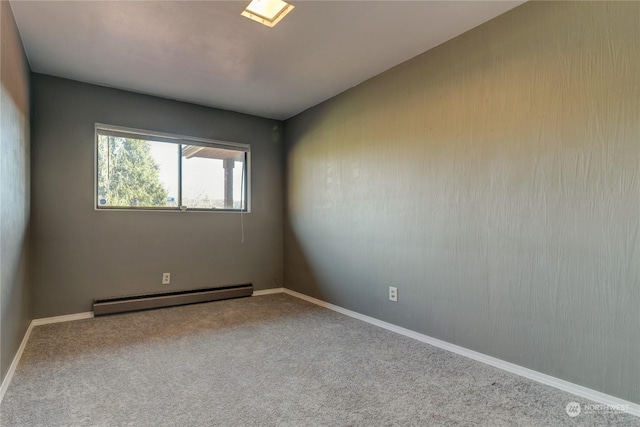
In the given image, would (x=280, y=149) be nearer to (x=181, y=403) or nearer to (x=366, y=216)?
(x=366, y=216)

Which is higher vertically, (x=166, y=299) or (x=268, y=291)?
(x=166, y=299)

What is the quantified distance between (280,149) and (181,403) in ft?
11.0

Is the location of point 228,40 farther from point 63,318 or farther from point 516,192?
point 63,318

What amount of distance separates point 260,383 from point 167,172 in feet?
8.82

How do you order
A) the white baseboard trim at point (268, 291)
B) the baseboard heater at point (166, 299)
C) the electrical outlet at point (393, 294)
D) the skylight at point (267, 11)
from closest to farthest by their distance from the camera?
the skylight at point (267, 11) < the electrical outlet at point (393, 294) < the baseboard heater at point (166, 299) < the white baseboard trim at point (268, 291)

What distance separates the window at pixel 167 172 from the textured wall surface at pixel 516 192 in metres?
1.74

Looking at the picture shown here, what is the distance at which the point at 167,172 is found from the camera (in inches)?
145

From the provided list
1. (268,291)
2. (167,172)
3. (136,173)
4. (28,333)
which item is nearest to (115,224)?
(136,173)

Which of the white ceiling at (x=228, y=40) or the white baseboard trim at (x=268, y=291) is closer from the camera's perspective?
the white ceiling at (x=228, y=40)

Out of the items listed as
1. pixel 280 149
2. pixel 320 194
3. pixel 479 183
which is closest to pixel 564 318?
pixel 479 183

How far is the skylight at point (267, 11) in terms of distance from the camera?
6.71 ft

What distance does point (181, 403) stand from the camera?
169cm
